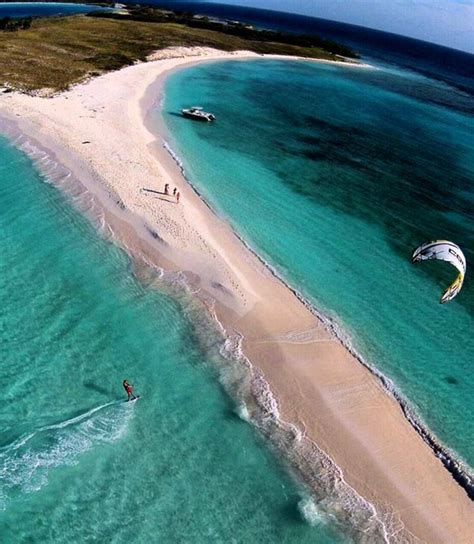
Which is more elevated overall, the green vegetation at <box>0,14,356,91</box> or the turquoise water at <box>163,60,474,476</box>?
the green vegetation at <box>0,14,356,91</box>

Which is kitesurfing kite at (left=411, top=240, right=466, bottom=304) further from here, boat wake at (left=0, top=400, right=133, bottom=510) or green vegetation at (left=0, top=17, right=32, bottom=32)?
green vegetation at (left=0, top=17, right=32, bottom=32)

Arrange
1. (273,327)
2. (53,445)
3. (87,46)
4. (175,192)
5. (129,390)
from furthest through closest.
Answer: (87,46), (175,192), (273,327), (129,390), (53,445)

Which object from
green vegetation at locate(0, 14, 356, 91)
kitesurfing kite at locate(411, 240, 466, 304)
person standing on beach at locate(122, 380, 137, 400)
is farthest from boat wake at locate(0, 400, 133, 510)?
green vegetation at locate(0, 14, 356, 91)

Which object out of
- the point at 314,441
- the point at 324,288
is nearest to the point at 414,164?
the point at 324,288

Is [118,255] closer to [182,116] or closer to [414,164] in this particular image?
[182,116]

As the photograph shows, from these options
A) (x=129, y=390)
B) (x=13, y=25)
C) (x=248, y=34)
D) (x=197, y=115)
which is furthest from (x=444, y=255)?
(x=248, y=34)

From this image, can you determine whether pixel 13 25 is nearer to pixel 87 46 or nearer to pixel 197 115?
pixel 87 46
